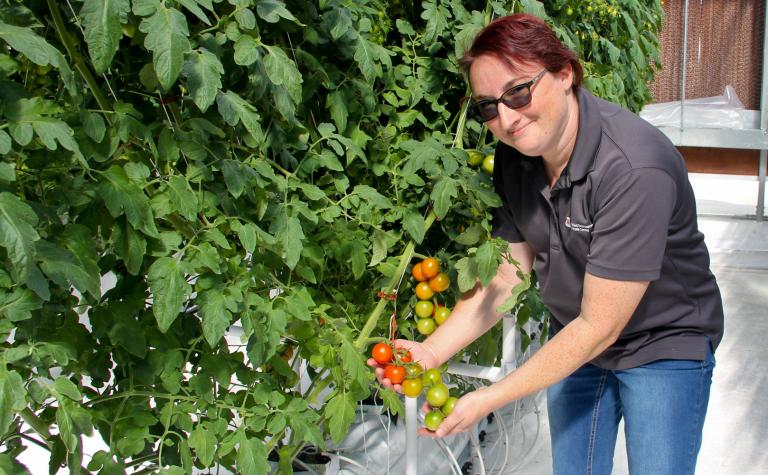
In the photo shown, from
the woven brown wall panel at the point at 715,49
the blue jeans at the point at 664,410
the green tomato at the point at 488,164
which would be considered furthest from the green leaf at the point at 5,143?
the woven brown wall panel at the point at 715,49

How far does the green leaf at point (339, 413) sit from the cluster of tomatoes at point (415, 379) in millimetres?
99

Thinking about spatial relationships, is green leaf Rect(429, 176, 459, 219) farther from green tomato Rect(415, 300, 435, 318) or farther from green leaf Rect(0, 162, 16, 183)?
green leaf Rect(0, 162, 16, 183)

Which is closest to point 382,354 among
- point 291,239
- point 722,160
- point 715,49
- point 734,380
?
point 291,239

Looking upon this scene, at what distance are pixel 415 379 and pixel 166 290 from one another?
61 cm

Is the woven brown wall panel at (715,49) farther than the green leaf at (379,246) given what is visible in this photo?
Yes

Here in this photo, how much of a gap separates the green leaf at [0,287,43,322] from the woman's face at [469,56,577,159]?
77 cm

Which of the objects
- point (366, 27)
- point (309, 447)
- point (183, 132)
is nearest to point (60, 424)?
point (183, 132)

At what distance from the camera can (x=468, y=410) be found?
4.82 feet

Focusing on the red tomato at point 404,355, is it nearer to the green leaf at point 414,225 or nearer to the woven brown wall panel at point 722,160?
the green leaf at point 414,225

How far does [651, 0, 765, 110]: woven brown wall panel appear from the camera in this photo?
673 centimetres

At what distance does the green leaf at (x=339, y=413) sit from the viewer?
146cm

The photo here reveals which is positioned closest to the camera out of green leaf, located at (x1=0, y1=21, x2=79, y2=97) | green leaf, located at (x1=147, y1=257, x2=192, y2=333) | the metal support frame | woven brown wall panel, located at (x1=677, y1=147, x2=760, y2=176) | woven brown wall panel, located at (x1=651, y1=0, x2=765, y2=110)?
green leaf, located at (x1=0, y1=21, x2=79, y2=97)

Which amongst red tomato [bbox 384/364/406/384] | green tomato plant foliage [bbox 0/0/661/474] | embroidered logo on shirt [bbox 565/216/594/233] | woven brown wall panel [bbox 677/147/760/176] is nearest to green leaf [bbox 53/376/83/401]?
green tomato plant foliage [bbox 0/0/661/474]

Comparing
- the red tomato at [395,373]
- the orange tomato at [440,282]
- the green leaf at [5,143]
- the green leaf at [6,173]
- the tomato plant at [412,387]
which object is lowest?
the tomato plant at [412,387]
